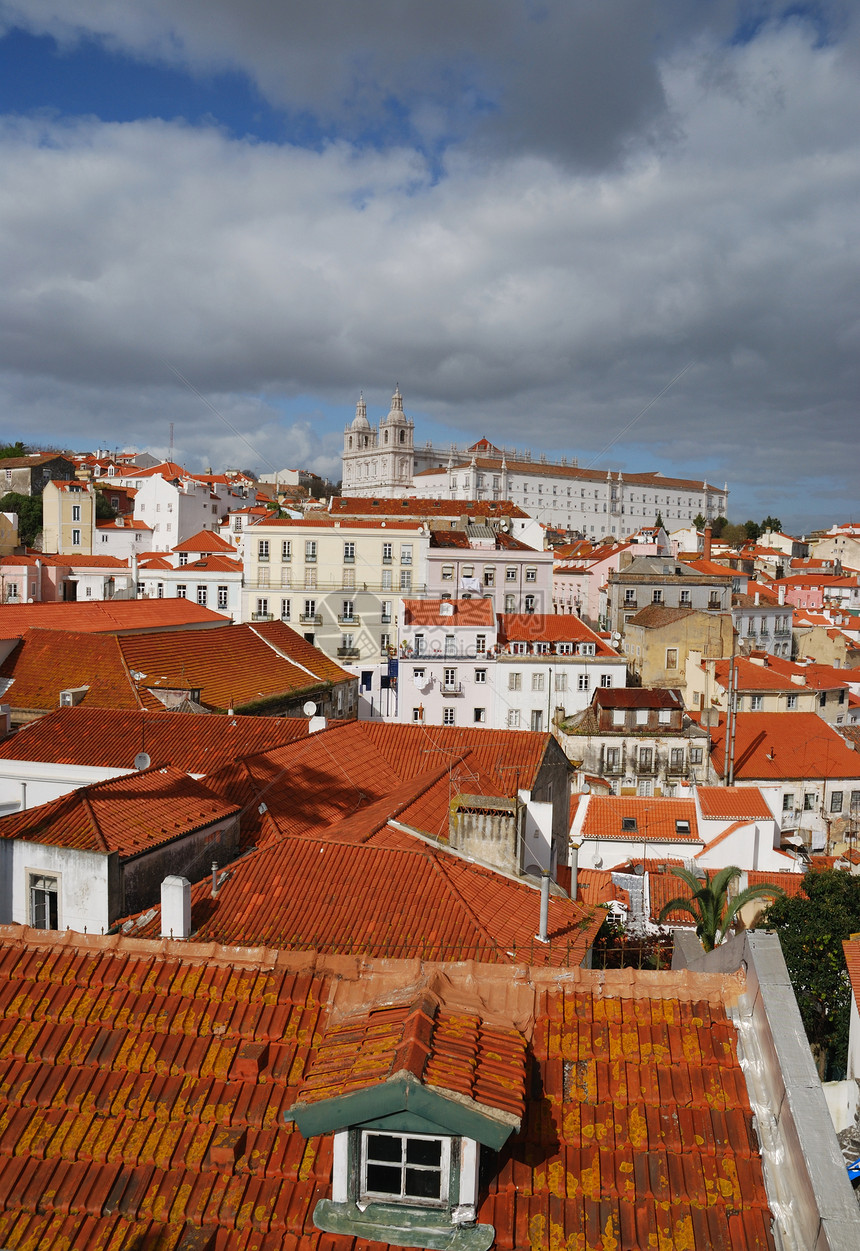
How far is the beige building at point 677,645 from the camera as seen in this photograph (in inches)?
1880

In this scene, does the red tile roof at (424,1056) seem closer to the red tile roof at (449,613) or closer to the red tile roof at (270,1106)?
the red tile roof at (270,1106)

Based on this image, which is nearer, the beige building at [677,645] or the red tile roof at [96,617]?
the red tile roof at [96,617]

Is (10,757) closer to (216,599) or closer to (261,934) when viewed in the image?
(261,934)

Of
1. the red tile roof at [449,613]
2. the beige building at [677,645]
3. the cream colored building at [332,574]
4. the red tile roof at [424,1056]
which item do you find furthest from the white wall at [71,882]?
the beige building at [677,645]

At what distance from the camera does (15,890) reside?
942cm

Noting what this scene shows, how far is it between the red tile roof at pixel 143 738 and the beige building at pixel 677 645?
33.0 metres

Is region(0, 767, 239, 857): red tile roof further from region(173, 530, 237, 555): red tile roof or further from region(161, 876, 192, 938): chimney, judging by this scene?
region(173, 530, 237, 555): red tile roof

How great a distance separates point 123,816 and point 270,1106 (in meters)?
6.58

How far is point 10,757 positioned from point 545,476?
400 ft

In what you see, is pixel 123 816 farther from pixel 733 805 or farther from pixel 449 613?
pixel 449 613

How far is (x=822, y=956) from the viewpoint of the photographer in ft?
53.5

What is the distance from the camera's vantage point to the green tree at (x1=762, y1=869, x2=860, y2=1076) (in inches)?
610

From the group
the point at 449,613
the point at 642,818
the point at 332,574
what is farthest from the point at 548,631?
the point at 642,818

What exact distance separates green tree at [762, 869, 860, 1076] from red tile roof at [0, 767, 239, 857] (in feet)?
32.6
